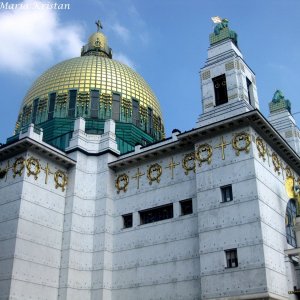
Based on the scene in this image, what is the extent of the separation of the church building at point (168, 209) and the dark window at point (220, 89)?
2.8 inches

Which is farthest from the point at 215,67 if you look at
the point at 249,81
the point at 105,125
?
the point at 105,125

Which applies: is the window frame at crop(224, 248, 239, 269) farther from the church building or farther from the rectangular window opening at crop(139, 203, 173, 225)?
the rectangular window opening at crop(139, 203, 173, 225)

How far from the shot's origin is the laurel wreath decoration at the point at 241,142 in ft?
82.0

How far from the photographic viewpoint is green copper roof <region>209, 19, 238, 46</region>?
30.0m

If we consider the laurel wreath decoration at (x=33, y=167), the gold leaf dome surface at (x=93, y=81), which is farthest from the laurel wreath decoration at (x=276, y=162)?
the gold leaf dome surface at (x=93, y=81)

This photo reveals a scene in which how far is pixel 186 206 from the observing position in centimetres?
2700

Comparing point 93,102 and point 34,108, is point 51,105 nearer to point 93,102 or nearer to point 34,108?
point 34,108

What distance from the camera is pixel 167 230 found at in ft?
87.9

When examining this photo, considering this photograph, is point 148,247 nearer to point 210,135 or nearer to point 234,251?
point 234,251

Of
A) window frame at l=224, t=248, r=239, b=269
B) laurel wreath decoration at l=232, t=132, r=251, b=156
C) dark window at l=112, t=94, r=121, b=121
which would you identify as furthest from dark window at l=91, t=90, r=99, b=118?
window frame at l=224, t=248, r=239, b=269

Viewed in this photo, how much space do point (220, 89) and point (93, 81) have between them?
13033mm

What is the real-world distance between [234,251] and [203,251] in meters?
1.66

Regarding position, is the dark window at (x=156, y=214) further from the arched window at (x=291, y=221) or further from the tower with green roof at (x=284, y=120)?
the tower with green roof at (x=284, y=120)

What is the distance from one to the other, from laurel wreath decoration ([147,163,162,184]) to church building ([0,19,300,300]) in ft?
0.22
